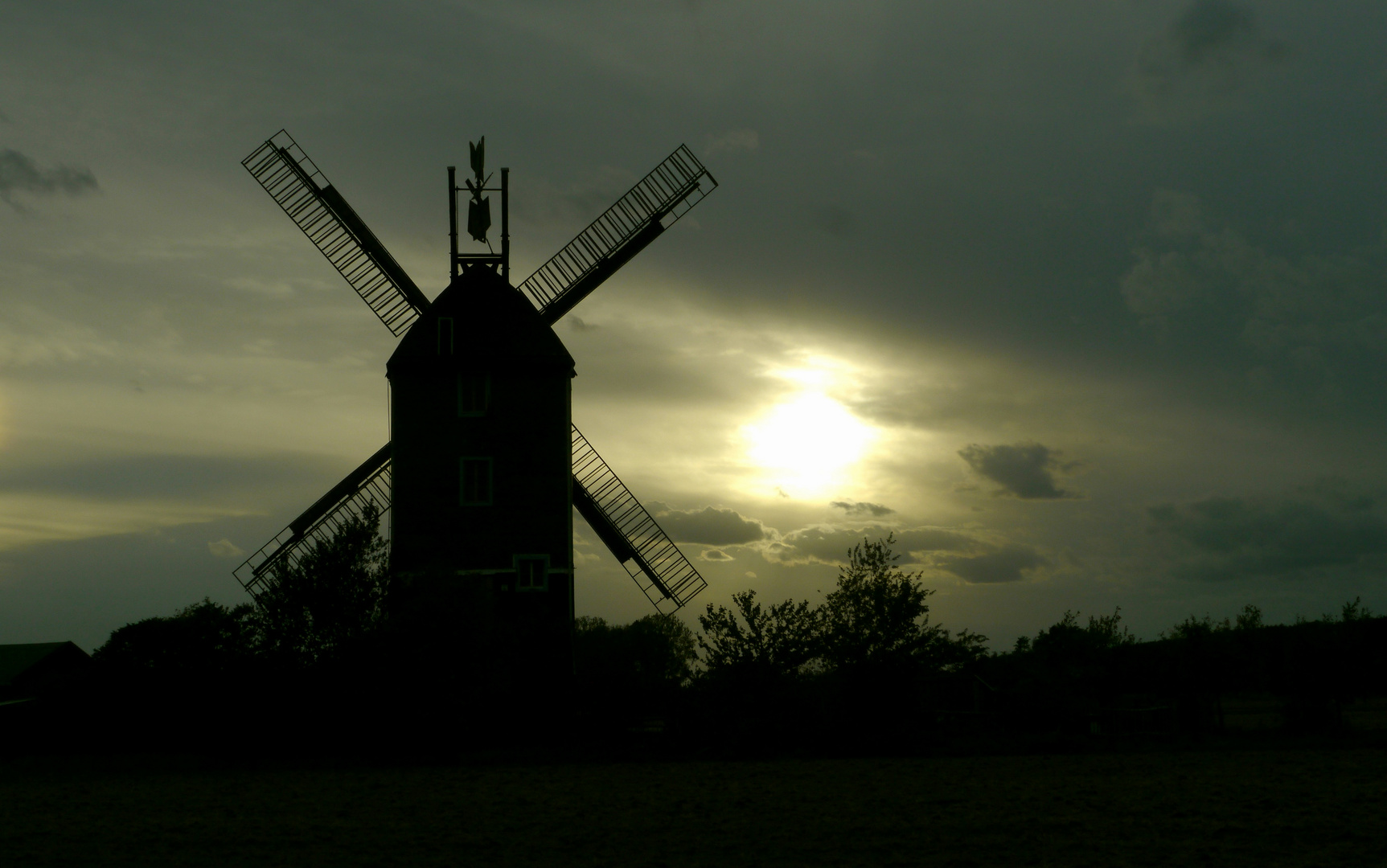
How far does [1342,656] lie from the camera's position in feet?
148

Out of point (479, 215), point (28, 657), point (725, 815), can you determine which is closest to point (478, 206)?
point (479, 215)

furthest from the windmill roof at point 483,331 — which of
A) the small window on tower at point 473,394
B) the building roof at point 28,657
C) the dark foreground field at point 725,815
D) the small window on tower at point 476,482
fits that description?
the building roof at point 28,657

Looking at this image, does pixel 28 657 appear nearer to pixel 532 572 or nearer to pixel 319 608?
pixel 319 608

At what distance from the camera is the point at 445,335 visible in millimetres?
36500

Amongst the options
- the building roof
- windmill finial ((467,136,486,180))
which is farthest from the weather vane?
the building roof

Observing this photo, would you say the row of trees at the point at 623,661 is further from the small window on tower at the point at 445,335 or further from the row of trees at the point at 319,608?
the small window on tower at the point at 445,335

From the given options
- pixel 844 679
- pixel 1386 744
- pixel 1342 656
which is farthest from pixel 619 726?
pixel 1342 656

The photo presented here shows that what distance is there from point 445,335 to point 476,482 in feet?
16.7

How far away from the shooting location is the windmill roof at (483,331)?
119 ft

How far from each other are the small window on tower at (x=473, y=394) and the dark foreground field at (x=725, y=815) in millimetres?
11693

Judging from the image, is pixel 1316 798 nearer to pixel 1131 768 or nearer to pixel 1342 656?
pixel 1131 768

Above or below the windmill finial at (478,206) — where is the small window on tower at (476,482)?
→ below

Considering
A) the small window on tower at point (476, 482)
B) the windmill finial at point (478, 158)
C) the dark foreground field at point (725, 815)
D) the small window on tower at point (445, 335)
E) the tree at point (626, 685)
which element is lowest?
the dark foreground field at point (725, 815)

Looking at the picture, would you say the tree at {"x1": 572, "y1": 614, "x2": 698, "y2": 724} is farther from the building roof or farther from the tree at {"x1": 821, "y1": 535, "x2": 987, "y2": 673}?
the building roof
